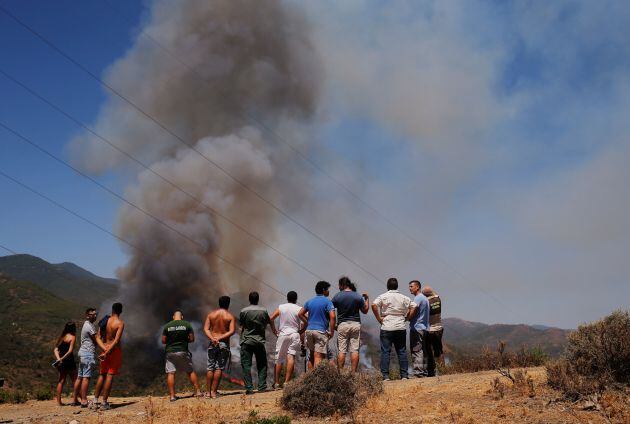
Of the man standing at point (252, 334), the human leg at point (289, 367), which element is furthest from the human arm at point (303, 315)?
the human leg at point (289, 367)

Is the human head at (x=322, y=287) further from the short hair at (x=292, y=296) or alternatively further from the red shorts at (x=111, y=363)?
the red shorts at (x=111, y=363)

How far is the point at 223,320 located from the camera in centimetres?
1041

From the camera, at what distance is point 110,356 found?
986cm

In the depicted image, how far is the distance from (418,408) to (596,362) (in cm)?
259

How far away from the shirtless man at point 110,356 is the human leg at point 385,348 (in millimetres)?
4784

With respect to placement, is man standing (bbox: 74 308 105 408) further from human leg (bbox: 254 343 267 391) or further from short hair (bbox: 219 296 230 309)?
human leg (bbox: 254 343 267 391)

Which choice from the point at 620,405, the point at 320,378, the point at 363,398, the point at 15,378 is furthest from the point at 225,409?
the point at 15,378

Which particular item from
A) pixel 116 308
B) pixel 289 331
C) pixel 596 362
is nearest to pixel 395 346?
pixel 289 331

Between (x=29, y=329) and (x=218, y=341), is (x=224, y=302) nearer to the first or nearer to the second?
(x=218, y=341)

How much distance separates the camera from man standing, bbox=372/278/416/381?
1028 cm

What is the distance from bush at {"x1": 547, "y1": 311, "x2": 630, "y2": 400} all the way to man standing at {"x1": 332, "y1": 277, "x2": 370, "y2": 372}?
353cm

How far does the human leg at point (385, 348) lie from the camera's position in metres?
10.3

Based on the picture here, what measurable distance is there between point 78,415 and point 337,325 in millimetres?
4731

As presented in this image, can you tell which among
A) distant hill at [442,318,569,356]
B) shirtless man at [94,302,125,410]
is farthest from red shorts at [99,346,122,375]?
distant hill at [442,318,569,356]
